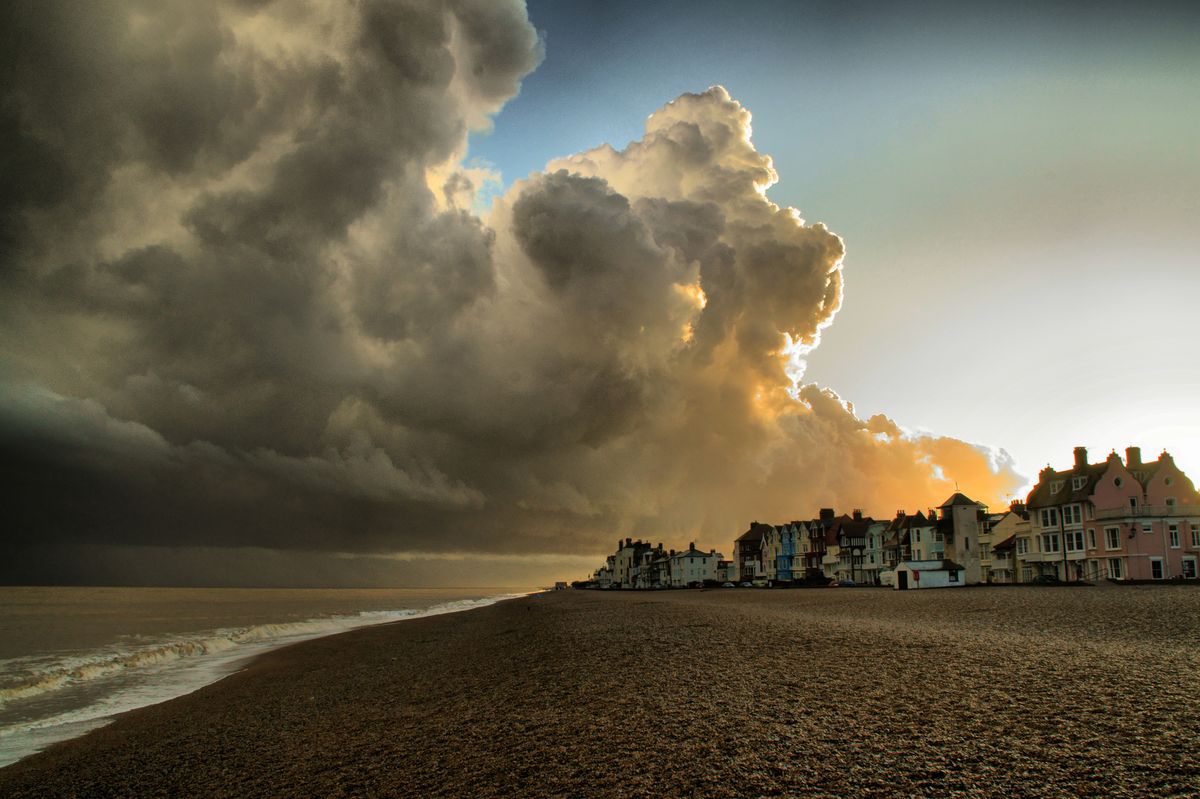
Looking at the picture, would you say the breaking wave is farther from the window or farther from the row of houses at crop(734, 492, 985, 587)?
the window

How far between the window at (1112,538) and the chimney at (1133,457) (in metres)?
6.64

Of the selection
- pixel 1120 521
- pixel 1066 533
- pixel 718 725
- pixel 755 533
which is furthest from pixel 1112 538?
pixel 755 533

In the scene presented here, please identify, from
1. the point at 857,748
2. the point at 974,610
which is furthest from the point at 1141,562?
the point at 857,748

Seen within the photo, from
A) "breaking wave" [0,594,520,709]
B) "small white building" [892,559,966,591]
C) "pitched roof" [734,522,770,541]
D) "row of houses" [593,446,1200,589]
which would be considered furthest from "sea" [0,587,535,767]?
"pitched roof" [734,522,770,541]

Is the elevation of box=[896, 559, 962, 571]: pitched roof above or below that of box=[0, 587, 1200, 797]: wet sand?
below

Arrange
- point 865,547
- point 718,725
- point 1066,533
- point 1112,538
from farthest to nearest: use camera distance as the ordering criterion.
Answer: point 865,547 < point 1066,533 < point 1112,538 < point 718,725

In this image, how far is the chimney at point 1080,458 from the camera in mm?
62831

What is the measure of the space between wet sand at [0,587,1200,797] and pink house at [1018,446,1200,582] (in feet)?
129

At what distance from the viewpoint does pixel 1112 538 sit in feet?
188

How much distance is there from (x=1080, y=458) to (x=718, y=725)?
217ft

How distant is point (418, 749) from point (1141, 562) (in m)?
62.0

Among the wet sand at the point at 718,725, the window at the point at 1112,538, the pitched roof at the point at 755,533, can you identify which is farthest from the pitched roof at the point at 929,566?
the pitched roof at the point at 755,533

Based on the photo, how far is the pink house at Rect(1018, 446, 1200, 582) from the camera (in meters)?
55.0

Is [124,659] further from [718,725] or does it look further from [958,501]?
[958,501]
